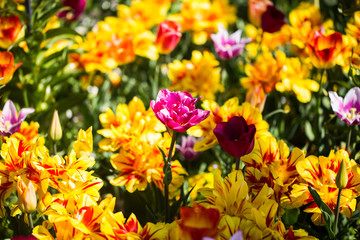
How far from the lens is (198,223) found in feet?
2.20

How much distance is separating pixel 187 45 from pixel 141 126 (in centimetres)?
95

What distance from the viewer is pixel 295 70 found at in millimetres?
1332

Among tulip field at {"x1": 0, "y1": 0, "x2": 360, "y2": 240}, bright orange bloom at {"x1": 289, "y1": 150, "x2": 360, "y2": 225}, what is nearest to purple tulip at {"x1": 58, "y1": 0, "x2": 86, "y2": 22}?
tulip field at {"x1": 0, "y1": 0, "x2": 360, "y2": 240}

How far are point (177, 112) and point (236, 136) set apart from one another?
14 cm

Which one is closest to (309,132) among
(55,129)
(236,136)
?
(236,136)

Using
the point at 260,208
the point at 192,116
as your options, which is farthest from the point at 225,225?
the point at 192,116

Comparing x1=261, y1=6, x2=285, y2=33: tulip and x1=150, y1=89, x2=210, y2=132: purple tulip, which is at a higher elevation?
x1=150, y1=89, x2=210, y2=132: purple tulip

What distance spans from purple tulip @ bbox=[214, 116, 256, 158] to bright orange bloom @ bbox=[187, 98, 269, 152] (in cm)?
16

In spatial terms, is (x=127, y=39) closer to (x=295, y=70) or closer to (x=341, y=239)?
(x=295, y=70)

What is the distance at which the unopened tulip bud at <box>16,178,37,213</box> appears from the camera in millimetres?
835

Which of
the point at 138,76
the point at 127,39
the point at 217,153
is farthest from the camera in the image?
the point at 138,76

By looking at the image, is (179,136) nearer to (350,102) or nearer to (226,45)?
(226,45)

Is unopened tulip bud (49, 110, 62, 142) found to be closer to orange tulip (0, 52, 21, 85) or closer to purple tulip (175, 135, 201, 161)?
orange tulip (0, 52, 21, 85)

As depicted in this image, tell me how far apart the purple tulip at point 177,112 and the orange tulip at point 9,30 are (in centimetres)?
63
